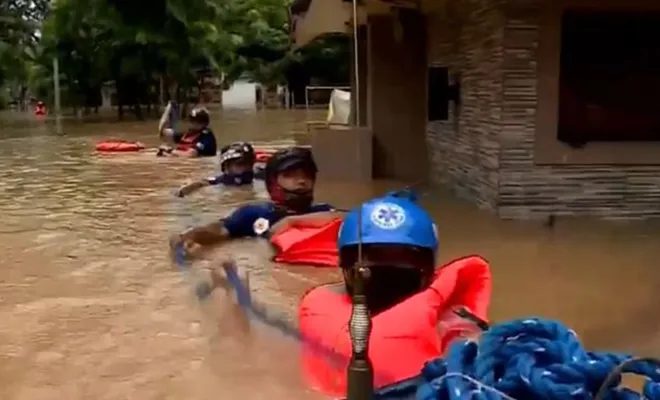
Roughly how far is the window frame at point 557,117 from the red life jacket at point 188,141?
867cm

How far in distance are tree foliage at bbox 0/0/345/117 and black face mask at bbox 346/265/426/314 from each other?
27.5 metres

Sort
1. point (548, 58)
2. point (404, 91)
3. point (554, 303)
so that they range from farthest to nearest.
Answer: point (404, 91) → point (548, 58) → point (554, 303)

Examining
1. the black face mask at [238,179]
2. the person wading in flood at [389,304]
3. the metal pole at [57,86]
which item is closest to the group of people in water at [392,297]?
the person wading in flood at [389,304]

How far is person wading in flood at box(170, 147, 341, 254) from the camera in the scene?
784 centimetres

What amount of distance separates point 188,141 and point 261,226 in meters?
9.42

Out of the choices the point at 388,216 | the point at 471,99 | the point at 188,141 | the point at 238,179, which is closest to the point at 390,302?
the point at 388,216

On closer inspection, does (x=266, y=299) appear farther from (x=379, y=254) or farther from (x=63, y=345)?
(x=379, y=254)

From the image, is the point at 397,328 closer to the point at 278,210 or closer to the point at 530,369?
the point at 530,369

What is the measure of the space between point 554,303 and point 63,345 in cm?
278

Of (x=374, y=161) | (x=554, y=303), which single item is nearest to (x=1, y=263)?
(x=554, y=303)

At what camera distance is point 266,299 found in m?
6.27

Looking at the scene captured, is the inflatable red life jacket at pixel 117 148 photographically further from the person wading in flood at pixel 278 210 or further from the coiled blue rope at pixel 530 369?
the coiled blue rope at pixel 530 369

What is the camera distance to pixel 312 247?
746cm

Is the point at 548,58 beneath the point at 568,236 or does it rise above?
above
